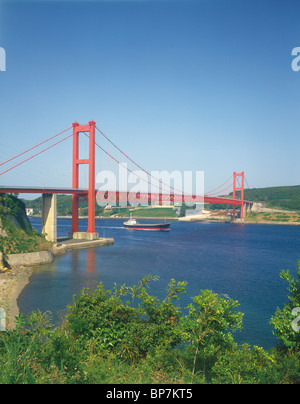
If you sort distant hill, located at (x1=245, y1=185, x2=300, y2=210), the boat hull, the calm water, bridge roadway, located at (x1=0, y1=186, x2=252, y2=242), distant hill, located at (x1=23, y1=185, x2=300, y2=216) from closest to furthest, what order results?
the calm water, bridge roadway, located at (x1=0, y1=186, x2=252, y2=242), the boat hull, distant hill, located at (x1=245, y1=185, x2=300, y2=210), distant hill, located at (x1=23, y1=185, x2=300, y2=216)

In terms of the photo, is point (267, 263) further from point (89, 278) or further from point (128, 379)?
point (128, 379)

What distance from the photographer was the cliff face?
33.5 meters

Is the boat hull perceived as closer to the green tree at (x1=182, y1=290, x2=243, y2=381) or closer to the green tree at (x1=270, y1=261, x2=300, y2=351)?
the green tree at (x1=270, y1=261, x2=300, y2=351)

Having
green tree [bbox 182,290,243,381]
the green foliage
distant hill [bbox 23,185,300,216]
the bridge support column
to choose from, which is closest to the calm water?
the bridge support column

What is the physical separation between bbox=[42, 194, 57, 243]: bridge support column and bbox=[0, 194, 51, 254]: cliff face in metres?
1.87

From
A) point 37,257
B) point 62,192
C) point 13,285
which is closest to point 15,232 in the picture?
point 37,257

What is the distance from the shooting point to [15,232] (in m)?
36.3

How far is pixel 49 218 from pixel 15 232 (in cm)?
781

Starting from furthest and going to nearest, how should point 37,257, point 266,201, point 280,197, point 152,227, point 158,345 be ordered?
point 280,197
point 266,201
point 152,227
point 37,257
point 158,345

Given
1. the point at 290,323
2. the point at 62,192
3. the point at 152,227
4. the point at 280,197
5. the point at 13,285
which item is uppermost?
the point at 280,197

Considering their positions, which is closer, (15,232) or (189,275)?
(189,275)

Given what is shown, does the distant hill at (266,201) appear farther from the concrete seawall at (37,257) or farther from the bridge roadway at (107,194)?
the concrete seawall at (37,257)

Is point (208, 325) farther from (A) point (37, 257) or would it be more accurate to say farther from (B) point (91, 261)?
(B) point (91, 261)

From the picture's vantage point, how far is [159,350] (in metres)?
8.79
